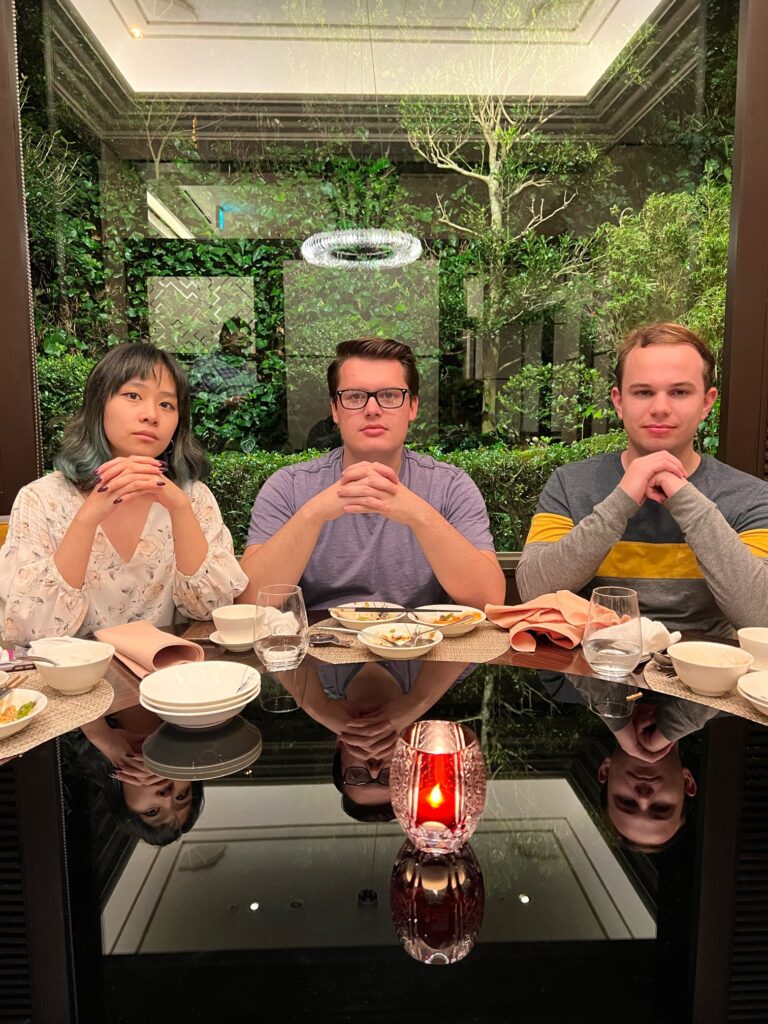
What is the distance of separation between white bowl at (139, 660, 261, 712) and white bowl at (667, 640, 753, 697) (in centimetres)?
79

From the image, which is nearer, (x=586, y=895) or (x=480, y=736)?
(x=586, y=895)

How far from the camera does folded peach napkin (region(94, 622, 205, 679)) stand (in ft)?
4.52

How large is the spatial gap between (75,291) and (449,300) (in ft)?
6.17

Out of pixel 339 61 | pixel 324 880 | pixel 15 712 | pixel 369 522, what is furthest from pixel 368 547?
pixel 339 61

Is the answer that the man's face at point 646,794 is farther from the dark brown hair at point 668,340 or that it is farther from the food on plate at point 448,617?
the dark brown hair at point 668,340

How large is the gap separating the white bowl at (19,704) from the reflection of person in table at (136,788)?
0.08 metres

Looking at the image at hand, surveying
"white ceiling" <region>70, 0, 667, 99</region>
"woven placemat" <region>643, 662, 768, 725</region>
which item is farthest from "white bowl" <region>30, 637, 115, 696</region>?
"white ceiling" <region>70, 0, 667, 99</region>

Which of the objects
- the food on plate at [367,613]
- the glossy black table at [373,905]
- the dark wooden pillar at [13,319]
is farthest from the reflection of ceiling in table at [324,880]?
the dark wooden pillar at [13,319]

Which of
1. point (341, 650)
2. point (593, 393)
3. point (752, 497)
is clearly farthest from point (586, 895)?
point (593, 393)

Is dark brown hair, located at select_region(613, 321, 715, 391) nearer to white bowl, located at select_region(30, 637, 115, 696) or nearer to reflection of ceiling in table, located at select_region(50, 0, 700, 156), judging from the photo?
white bowl, located at select_region(30, 637, 115, 696)

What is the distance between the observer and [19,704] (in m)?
1.15

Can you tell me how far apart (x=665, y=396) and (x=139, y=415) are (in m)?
1.48

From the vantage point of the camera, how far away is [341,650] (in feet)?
5.06

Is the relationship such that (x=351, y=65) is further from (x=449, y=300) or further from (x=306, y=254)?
(x=449, y=300)
